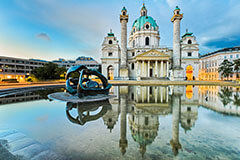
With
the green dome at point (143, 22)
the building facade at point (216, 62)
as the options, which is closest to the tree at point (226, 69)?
the building facade at point (216, 62)

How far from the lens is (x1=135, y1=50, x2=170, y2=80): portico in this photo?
41.5 metres

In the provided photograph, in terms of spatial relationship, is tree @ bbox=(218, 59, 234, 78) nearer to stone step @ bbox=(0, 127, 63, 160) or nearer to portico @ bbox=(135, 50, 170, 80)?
portico @ bbox=(135, 50, 170, 80)

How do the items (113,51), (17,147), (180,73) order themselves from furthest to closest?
(113,51)
(180,73)
(17,147)

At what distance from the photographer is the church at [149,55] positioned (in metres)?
41.4

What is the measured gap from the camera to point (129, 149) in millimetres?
3666

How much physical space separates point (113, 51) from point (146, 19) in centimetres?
2372

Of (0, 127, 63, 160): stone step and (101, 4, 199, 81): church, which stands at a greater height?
(101, 4, 199, 81): church

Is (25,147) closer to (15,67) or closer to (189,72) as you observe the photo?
(189,72)

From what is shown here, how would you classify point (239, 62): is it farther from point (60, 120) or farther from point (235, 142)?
point (60, 120)

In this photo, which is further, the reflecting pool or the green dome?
the green dome

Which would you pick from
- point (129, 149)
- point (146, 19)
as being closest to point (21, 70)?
point (146, 19)

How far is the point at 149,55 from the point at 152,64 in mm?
5550

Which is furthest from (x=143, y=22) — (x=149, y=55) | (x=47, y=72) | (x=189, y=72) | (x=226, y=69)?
(x=47, y=72)

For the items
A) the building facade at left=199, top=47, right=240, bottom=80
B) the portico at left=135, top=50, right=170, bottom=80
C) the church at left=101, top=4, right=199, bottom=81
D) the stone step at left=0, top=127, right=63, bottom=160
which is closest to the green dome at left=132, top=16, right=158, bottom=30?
the church at left=101, top=4, right=199, bottom=81
